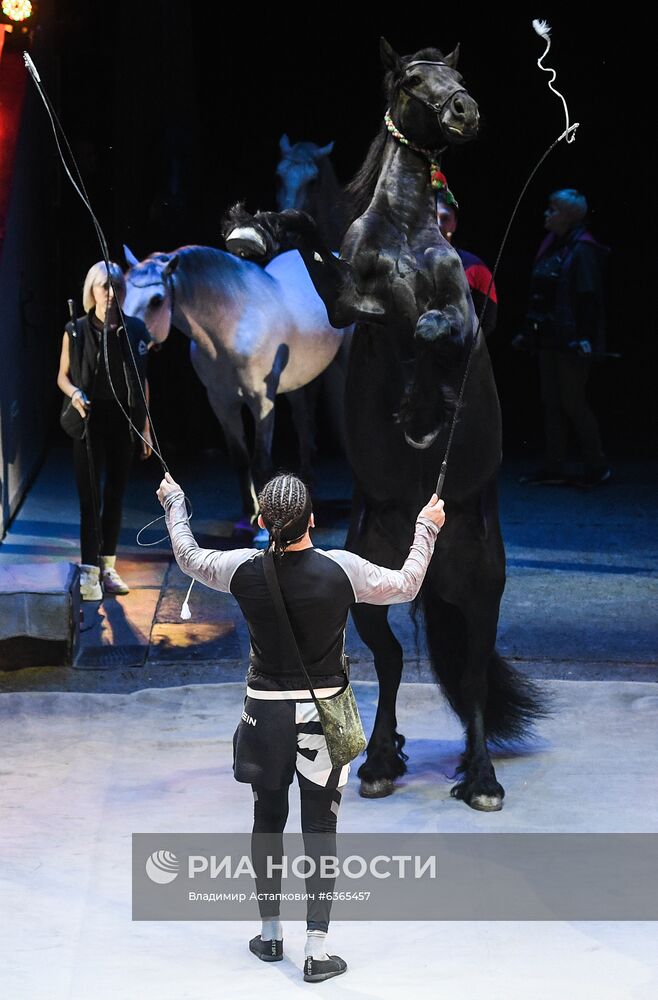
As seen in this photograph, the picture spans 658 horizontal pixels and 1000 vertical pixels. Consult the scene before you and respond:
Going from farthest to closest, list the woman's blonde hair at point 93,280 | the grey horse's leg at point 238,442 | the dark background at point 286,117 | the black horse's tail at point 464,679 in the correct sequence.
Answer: the dark background at point 286,117
the grey horse's leg at point 238,442
the woman's blonde hair at point 93,280
the black horse's tail at point 464,679

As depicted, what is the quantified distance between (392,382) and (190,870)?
5.64ft

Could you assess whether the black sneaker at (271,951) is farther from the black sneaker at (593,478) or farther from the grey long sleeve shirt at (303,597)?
the black sneaker at (593,478)

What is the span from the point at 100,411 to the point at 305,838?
430 centimetres

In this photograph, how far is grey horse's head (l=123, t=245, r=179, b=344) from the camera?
8266 mm

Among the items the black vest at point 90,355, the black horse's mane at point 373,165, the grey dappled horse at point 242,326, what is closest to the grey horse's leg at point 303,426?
the grey dappled horse at point 242,326

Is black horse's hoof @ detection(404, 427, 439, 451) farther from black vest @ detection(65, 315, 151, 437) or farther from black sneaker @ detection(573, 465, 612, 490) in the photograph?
black sneaker @ detection(573, 465, 612, 490)

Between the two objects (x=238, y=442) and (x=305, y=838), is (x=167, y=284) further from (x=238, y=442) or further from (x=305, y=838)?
(x=305, y=838)

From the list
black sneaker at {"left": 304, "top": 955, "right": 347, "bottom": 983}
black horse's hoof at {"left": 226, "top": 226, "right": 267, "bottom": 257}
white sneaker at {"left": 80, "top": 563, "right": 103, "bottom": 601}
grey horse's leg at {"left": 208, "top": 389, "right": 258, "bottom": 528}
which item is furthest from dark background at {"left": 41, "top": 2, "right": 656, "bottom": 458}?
black sneaker at {"left": 304, "top": 955, "right": 347, "bottom": 983}

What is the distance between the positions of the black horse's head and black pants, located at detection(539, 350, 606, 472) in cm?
571

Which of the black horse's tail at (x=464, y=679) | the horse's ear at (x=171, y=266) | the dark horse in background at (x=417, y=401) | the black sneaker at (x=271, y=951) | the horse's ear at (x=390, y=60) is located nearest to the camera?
the black sneaker at (x=271, y=951)

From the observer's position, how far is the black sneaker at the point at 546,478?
10.9 m

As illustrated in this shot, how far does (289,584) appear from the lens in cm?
384

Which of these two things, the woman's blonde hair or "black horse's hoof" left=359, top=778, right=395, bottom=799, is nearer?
"black horse's hoof" left=359, top=778, right=395, bottom=799

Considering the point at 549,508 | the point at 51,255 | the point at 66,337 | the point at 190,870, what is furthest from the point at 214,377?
the point at 190,870
